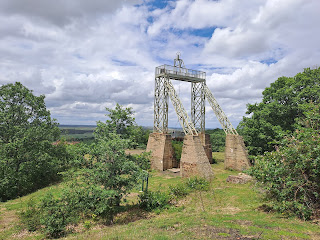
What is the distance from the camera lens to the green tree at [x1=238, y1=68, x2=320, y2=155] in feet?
65.1

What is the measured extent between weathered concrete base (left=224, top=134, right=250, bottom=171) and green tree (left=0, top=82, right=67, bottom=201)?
19.1 metres

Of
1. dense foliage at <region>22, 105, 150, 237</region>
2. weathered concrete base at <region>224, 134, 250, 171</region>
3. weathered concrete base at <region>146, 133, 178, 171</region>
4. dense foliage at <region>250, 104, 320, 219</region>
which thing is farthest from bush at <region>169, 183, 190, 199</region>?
weathered concrete base at <region>224, 134, 250, 171</region>

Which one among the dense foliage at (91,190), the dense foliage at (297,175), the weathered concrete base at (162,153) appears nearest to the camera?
the dense foliage at (297,175)

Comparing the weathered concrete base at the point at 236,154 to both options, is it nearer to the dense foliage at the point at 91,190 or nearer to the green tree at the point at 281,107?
the green tree at the point at 281,107

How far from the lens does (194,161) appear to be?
18672 millimetres

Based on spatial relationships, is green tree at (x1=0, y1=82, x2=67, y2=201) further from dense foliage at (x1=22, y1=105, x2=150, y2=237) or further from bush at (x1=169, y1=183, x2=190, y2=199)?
bush at (x1=169, y1=183, x2=190, y2=199)

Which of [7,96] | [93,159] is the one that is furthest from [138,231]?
[7,96]

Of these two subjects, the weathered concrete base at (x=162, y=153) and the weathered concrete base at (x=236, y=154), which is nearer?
the weathered concrete base at (x=236, y=154)

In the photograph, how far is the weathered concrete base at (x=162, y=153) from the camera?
74.6 feet

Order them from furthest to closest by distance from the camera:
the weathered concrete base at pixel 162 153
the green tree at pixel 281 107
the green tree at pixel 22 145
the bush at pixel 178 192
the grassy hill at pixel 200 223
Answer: the weathered concrete base at pixel 162 153, the green tree at pixel 281 107, the green tree at pixel 22 145, the bush at pixel 178 192, the grassy hill at pixel 200 223

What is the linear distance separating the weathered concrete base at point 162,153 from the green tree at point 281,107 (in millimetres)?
8948

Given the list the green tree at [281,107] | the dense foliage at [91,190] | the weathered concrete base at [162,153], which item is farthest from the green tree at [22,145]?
the green tree at [281,107]

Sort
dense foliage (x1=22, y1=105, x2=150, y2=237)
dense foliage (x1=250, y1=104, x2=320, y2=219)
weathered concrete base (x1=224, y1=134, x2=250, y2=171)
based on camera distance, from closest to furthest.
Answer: dense foliage (x1=250, y1=104, x2=320, y2=219) < dense foliage (x1=22, y1=105, x2=150, y2=237) < weathered concrete base (x1=224, y1=134, x2=250, y2=171)

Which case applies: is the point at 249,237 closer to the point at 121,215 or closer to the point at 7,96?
the point at 121,215
